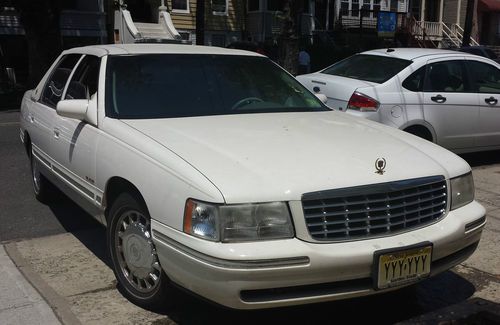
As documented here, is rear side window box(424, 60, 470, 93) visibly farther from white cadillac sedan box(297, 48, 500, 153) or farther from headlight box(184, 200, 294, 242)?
headlight box(184, 200, 294, 242)

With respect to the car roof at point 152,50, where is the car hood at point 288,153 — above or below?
below

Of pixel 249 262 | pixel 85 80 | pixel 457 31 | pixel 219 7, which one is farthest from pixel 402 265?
pixel 457 31

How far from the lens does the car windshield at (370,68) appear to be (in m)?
7.38

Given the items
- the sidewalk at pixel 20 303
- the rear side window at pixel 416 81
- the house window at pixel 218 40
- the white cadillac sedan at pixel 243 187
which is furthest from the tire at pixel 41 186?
the house window at pixel 218 40

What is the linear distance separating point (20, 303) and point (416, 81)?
5498mm

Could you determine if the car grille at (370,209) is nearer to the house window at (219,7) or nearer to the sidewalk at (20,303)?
the sidewalk at (20,303)

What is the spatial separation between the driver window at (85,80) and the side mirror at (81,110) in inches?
9.8

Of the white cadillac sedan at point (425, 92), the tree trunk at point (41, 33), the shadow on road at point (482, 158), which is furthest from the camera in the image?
the tree trunk at point (41, 33)

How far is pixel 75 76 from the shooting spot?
4836 mm

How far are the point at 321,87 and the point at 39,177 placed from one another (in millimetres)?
3663

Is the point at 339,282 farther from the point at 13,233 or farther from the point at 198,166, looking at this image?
the point at 13,233

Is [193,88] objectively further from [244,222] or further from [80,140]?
Answer: [244,222]

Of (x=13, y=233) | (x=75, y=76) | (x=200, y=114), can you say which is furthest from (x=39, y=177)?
(x=200, y=114)

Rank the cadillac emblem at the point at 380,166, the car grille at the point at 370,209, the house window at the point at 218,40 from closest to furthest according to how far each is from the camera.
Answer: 1. the car grille at the point at 370,209
2. the cadillac emblem at the point at 380,166
3. the house window at the point at 218,40
